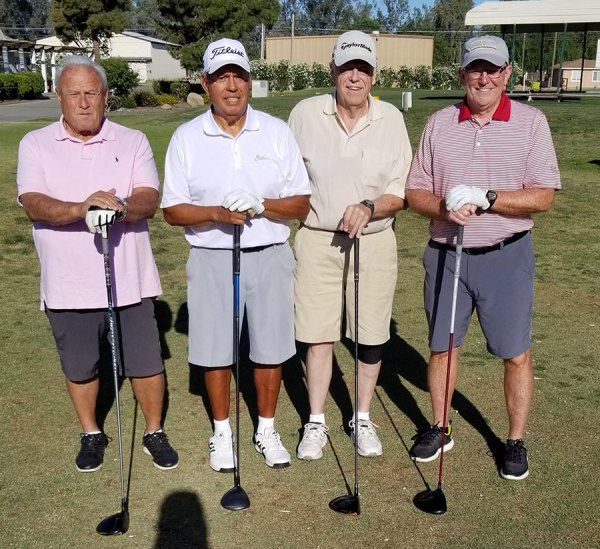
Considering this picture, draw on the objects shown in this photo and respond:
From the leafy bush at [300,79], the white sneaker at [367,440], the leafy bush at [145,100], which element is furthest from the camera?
the leafy bush at [300,79]

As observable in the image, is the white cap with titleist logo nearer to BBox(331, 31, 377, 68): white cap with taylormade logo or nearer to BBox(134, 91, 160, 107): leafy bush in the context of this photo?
BBox(331, 31, 377, 68): white cap with taylormade logo

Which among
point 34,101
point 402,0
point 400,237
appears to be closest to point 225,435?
point 400,237

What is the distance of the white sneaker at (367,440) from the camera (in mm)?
4035

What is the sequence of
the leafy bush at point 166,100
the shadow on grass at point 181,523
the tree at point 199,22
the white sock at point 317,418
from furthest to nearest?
the tree at point 199,22
the leafy bush at point 166,100
the white sock at point 317,418
the shadow on grass at point 181,523

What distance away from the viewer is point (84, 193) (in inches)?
139

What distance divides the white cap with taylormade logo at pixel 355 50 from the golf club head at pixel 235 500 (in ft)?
6.81

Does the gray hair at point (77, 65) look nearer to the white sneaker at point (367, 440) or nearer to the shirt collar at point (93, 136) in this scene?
the shirt collar at point (93, 136)

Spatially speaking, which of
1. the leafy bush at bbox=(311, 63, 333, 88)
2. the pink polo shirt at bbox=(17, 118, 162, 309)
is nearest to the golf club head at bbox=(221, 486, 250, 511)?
the pink polo shirt at bbox=(17, 118, 162, 309)

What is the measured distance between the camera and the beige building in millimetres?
56750

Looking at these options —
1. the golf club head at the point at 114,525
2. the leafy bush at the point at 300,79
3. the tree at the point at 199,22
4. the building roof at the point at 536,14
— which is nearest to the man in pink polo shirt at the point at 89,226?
the golf club head at the point at 114,525

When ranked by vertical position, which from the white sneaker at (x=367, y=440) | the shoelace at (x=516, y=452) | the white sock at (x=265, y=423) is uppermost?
the white sock at (x=265, y=423)

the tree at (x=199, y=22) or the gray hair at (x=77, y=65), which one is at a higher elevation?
the tree at (x=199, y=22)

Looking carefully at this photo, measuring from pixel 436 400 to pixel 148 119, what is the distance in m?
24.7

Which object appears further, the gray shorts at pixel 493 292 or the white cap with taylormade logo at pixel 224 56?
the gray shorts at pixel 493 292
